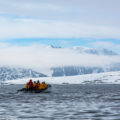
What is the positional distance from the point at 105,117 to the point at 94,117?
104 cm

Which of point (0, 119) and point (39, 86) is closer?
point (0, 119)

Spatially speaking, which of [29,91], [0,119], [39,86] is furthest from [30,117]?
[39,86]

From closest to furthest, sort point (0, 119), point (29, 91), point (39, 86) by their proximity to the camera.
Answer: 1. point (0, 119)
2. point (29, 91)
3. point (39, 86)

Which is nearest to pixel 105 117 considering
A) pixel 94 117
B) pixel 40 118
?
pixel 94 117

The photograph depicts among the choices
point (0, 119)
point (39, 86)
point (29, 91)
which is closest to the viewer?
point (0, 119)

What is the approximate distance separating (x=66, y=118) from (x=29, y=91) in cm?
4947

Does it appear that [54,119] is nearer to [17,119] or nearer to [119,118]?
[17,119]

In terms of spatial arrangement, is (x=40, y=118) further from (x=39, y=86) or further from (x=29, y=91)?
(x=39, y=86)

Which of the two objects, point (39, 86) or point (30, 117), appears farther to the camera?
point (39, 86)

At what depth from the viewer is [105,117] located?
28.8m

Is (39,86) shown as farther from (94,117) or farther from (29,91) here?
(94,117)

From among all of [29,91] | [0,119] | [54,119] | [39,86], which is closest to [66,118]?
[54,119]

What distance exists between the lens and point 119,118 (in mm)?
27875

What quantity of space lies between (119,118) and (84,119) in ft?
10.5
